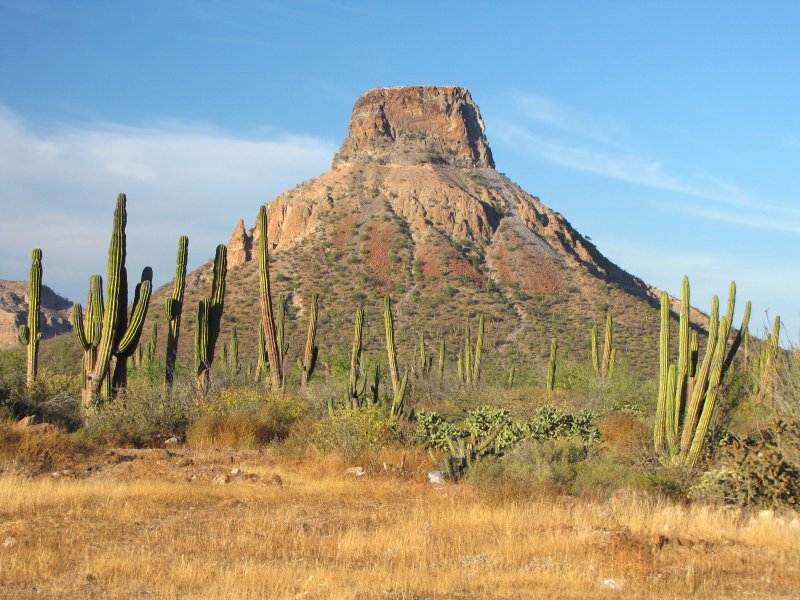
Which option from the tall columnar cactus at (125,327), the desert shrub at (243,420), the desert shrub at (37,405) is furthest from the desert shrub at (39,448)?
the tall columnar cactus at (125,327)

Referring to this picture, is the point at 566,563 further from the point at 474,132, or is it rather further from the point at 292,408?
the point at 474,132

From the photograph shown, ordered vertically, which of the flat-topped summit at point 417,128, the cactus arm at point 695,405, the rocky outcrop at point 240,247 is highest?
the flat-topped summit at point 417,128

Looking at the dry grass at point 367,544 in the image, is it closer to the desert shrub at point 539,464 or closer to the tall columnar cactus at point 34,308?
the desert shrub at point 539,464

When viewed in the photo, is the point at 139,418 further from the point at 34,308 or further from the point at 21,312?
the point at 21,312

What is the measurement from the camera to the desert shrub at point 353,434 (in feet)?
49.8

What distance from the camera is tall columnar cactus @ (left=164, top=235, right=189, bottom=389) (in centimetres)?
2103

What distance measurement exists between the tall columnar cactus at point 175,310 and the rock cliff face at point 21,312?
181ft

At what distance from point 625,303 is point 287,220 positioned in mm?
28619

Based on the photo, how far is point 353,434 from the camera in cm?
1550

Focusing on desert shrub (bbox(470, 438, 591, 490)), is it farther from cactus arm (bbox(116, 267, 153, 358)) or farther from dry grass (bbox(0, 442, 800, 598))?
cactus arm (bbox(116, 267, 153, 358))

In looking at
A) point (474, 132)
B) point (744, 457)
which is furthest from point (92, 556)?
point (474, 132)

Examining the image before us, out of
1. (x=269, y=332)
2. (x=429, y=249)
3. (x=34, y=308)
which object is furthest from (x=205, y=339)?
(x=429, y=249)

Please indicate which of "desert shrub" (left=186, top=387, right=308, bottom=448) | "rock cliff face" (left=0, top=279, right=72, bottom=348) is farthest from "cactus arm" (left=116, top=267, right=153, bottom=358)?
"rock cliff face" (left=0, top=279, right=72, bottom=348)

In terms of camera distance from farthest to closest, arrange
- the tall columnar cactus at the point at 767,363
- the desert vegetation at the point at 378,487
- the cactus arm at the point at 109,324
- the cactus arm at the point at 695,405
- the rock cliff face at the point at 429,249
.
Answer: the rock cliff face at the point at 429,249, the cactus arm at the point at 109,324, the cactus arm at the point at 695,405, the tall columnar cactus at the point at 767,363, the desert vegetation at the point at 378,487
